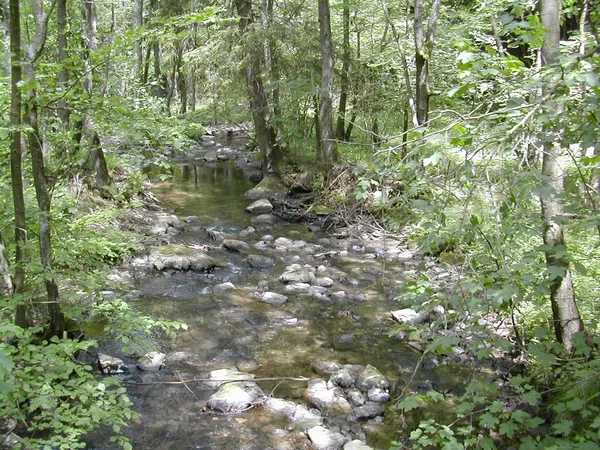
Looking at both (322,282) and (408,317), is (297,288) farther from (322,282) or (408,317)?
(408,317)

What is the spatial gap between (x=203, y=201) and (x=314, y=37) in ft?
18.7

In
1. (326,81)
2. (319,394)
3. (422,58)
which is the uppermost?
(422,58)

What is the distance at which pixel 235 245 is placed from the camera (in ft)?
33.8

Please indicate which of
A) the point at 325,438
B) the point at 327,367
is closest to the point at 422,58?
the point at 327,367

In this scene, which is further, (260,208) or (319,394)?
(260,208)

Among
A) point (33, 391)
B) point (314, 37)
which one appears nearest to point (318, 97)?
point (314, 37)

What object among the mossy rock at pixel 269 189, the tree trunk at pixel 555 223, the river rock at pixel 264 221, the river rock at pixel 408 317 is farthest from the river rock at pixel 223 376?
the mossy rock at pixel 269 189

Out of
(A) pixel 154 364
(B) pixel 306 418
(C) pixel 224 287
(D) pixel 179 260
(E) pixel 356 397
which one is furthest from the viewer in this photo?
(D) pixel 179 260

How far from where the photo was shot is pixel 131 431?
4.75 m

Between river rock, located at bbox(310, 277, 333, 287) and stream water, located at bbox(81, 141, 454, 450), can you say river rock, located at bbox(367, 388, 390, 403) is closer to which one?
stream water, located at bbox(81, 141, 454, 450)

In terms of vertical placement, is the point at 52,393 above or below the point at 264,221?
below

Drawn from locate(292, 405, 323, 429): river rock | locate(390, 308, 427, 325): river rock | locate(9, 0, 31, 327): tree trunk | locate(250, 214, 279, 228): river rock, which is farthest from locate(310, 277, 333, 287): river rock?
locate(9, 0, 31, 327): tree trunk

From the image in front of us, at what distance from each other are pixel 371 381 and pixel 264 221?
7.02m

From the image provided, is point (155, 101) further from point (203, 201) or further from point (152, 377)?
point (203, 201)
